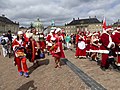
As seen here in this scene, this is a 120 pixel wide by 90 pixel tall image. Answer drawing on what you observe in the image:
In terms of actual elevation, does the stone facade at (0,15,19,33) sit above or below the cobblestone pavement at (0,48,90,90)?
above

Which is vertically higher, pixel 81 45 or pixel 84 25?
pixel 84 25

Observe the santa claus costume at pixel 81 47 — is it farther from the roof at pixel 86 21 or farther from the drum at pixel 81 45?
the roof at pixel 86 21

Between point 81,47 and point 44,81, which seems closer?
point 44,81

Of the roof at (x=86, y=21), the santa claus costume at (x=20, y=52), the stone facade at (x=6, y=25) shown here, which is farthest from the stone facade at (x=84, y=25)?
the santa claus costume at (x=20, y=52)

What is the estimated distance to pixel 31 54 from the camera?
32.6ft

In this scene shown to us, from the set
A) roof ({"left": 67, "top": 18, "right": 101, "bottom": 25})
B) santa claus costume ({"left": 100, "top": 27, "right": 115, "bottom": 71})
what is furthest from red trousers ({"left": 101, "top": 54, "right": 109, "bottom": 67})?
roof ({"left": 67, "top": 18, "right": 101, "bottom": 25})

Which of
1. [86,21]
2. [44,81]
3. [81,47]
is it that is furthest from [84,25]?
[44,81]

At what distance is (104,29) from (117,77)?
7.11ft

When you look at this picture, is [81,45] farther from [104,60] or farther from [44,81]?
[44,81]

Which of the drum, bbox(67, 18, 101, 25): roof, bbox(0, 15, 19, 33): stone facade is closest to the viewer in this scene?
the drum

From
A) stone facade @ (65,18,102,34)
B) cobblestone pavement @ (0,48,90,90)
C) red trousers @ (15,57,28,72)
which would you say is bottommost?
cobblestone pavement @ (0,48,90,90)

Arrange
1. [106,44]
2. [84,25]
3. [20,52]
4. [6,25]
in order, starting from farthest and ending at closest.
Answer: [84,25] → [6,25] → [20,52] → [106,44]

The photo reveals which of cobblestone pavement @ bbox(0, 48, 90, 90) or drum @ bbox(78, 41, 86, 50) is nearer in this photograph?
Answer: cobblestone pavement @ bbox(0, 48, 90, 90)

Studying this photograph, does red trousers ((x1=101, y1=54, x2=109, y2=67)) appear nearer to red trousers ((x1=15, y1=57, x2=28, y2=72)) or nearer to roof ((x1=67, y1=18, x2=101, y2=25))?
red trousers ((x1=15, y1=57, x2=28, y2=72))
